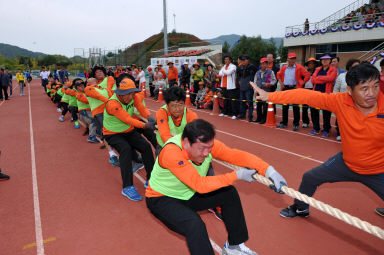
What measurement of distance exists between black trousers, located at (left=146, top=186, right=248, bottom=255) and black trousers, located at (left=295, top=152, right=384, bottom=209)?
115 cm

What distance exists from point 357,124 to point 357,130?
6 cm

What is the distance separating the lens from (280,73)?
8180 mm

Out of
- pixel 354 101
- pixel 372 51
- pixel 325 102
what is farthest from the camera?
pixel 372 51

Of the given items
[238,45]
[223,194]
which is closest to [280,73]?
[223,194]

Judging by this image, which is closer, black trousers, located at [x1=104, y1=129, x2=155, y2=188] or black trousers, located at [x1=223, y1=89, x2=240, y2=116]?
black trousers, located at [x1=104, y1=129, x2=155, y2=188]

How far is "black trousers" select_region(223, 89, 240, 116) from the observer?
9.74 metres

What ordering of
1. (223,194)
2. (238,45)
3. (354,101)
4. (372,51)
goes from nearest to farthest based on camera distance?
1. (223,194)
2. (354,101)
3. (372,51)
4. (238,45)

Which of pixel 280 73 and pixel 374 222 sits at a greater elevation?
pixel 280 73

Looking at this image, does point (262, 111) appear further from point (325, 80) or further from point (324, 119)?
point (325, 80)

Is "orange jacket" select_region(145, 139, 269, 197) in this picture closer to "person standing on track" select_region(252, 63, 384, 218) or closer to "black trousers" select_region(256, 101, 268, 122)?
"person standing on track" select_region(252, 63, 384, 218)

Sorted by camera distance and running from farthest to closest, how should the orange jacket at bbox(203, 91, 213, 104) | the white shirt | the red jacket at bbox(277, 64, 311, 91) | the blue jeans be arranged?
1. the white shirt
2. the orange jacket at bbox(203, 91, 213, 104)
3. the blue jeans
4. the red jacket at bbox(277, 64, 311, 91)

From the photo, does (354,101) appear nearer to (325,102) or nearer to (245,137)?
(325,102)

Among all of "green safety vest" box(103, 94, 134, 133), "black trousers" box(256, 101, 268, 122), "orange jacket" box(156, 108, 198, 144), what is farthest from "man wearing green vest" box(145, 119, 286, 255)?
"black trousers" box(256, 101, 268, 122)

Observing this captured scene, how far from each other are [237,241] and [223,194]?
0.50 m
